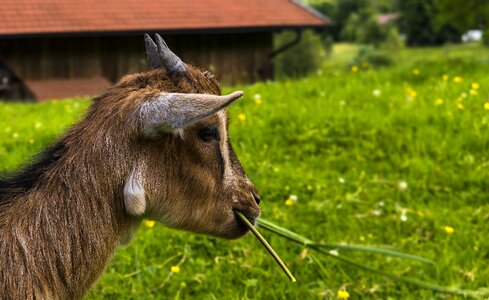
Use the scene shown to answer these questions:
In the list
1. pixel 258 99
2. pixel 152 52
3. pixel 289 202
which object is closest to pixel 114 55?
pixel 258 99

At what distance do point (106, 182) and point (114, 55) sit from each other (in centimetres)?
1729

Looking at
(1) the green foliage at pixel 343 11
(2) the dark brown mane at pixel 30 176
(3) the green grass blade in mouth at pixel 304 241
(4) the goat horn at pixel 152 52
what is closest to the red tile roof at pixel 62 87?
(3) the green grass blade in mouth at pixel 304 241

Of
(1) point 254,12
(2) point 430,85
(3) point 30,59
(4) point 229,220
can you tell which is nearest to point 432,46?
(1) point 254,12

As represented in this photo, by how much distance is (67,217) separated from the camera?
294cm

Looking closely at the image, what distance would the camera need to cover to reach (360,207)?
18.4 feet

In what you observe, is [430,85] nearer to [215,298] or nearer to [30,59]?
[215,298]

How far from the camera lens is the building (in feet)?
61.3

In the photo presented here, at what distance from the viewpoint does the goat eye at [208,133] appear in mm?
3049

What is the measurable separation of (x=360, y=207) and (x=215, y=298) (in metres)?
1.59

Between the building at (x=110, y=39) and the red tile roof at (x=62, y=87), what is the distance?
0.03 m

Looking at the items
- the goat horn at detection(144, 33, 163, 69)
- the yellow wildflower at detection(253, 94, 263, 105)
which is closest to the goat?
the goat horn at detection(144, 33, 163, 69)

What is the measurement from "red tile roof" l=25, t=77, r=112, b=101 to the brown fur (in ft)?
51.1

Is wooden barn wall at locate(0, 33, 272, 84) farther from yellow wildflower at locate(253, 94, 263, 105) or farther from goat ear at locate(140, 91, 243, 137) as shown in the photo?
goat ear at locate(140, 91, 243, 137)

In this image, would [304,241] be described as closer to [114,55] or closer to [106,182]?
[106,182]
